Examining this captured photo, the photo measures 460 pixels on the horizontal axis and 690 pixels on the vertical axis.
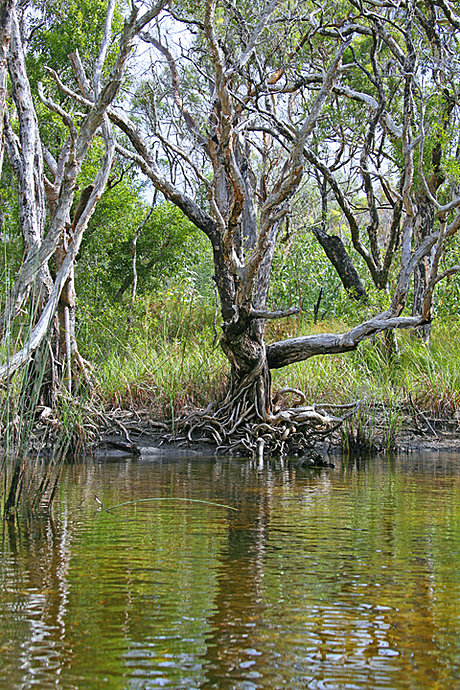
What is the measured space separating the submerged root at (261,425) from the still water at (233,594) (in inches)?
139

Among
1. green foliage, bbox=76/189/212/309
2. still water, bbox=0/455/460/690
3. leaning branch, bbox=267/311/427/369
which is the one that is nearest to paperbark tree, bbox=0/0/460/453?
leaning branch, bbox=267/311/427/369

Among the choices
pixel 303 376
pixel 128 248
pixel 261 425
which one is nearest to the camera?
pixel 261 425

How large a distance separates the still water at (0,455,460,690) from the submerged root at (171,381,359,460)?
3.53m

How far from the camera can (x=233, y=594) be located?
2484mm

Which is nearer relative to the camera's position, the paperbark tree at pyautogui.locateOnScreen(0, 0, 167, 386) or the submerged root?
the paperbark tree at pyautogui.locateOnScreen(0, 0, 167, 386)

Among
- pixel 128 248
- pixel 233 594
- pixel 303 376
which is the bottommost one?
pixel 233 594

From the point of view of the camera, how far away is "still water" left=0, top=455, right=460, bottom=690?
181 cm

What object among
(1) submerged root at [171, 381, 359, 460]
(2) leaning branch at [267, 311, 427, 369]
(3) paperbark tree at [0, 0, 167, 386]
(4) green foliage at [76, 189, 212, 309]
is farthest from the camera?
(4) green foliage at [76, 189, 212, 309]

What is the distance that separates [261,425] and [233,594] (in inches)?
229

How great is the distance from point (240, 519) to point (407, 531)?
2.83 feet

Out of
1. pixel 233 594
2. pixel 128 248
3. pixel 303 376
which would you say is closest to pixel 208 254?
pixel 128 248

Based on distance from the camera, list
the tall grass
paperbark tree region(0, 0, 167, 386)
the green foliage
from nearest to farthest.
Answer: paperbark tree region(0, 0, 167, 386)
the tall grass
the green foliage

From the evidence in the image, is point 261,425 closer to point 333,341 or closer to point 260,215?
point 333,341

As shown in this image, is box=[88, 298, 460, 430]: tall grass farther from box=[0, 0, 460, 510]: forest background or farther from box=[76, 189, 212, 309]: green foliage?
box=[76, 189, 212, 309]: green foliage
